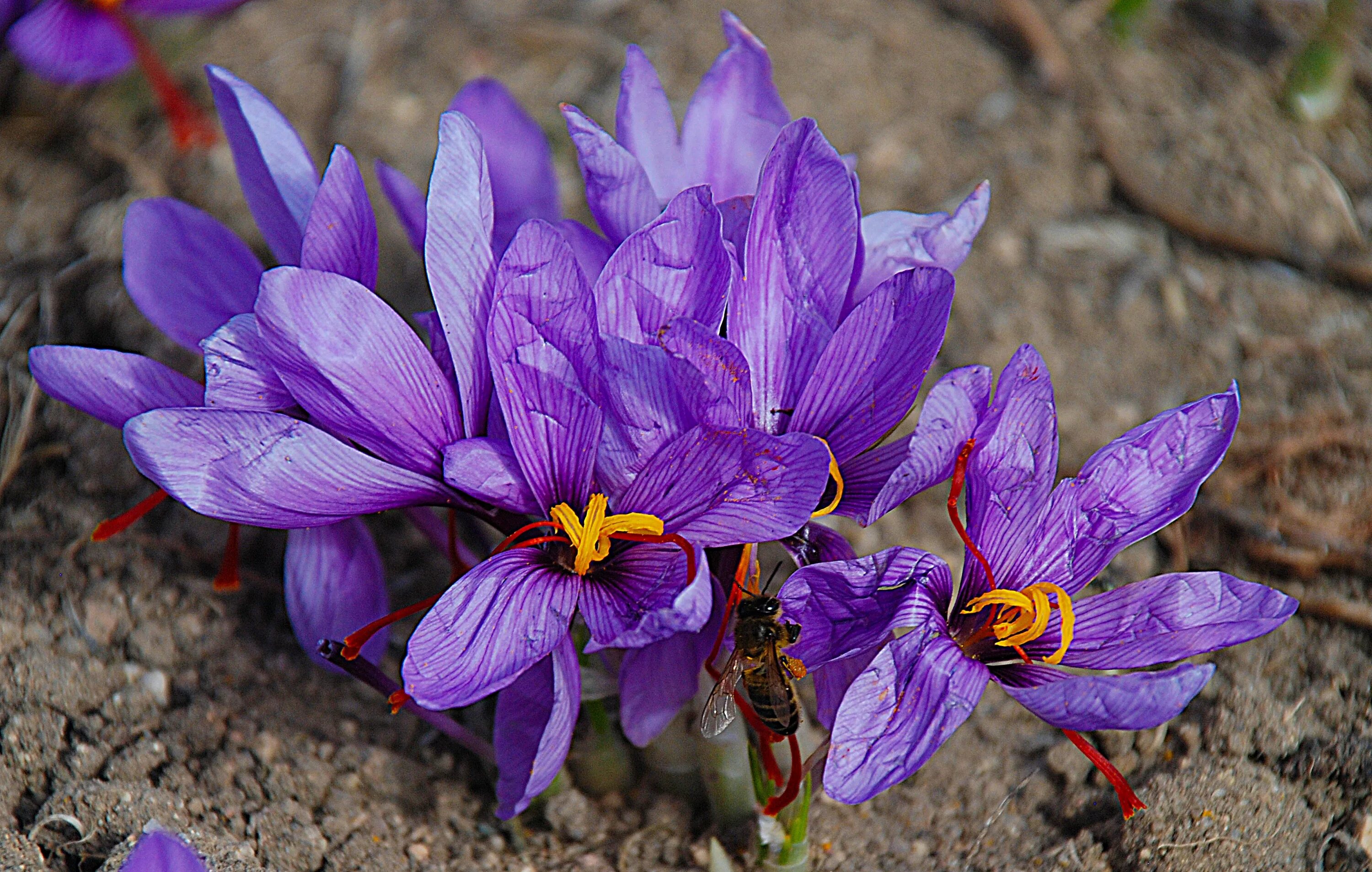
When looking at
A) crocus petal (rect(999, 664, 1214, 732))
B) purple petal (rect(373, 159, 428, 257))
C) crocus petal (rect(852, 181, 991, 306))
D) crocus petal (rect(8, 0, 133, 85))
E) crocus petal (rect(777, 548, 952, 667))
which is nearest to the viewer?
crocus petal (rect(999, 664, 1214, 732))

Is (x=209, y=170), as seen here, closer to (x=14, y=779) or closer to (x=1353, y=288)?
(x=14, y=779)

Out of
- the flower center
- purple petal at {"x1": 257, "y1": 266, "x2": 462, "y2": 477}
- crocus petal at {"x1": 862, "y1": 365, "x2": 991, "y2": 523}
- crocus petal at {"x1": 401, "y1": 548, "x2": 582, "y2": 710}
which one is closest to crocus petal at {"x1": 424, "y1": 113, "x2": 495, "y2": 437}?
purple petal at {"x1": 257, "y1": 266, "x2": 462, "y2": 477}

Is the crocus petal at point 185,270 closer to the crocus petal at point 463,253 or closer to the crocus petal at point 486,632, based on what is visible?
the crocus petal at point 463,253

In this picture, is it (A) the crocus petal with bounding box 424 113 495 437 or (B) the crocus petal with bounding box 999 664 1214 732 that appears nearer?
(B) the crocus petal with bounding box 999 664 1214 732

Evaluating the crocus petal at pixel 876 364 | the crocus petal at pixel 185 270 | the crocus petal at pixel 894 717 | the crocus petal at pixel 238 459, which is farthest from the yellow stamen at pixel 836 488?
the crocus petal at pixel 185 270

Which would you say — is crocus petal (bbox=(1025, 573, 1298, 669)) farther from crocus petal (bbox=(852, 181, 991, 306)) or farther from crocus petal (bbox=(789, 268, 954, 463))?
crocus petal (bbox=(852, 181, 991, 306))

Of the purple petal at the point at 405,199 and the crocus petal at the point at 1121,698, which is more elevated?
the purple petal at the point at 405,199

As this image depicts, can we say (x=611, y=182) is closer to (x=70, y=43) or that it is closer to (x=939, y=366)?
(x=939, y=366)
